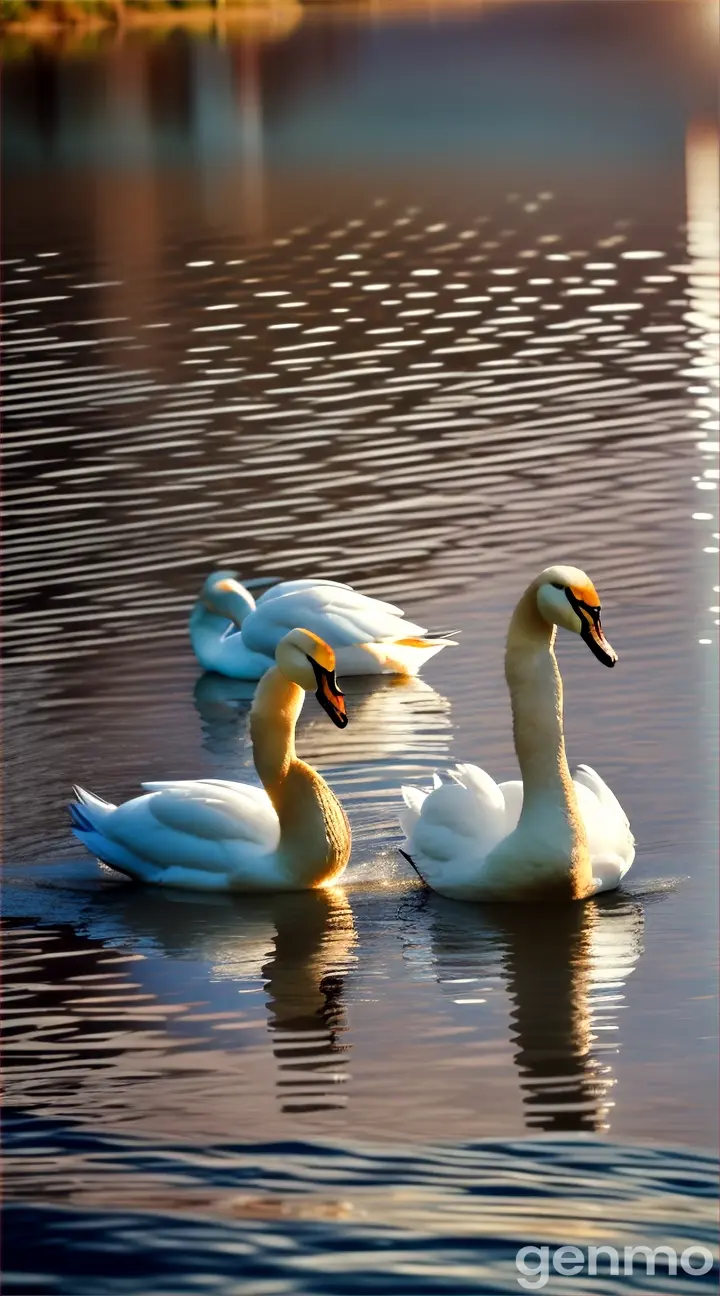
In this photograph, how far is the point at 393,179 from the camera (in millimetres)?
31625

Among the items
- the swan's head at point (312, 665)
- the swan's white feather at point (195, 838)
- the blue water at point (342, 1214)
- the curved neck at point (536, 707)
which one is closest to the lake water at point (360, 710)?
the blue water at point (342, 1214)

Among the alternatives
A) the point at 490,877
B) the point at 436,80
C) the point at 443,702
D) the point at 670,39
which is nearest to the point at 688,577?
the point at 443,702

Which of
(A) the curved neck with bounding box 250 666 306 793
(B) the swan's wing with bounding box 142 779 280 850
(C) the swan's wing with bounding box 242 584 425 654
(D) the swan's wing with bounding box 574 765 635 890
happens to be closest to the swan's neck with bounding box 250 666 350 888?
(A) the curved neck with bounding box 250 666 306 793

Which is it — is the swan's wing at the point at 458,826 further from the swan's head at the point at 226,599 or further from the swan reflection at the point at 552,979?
the swan's head at the point at 226,599

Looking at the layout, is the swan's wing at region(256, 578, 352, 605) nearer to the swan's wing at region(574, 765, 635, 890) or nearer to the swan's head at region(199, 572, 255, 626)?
the swan's head at region(199, 572, 255, 626)

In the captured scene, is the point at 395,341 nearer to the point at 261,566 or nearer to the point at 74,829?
the point at 261,566

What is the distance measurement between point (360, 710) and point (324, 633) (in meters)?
0.51

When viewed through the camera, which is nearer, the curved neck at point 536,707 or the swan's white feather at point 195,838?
the curved neck at point 536,707

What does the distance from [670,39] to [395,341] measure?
4823 centimetres

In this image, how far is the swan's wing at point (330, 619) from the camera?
11.3m

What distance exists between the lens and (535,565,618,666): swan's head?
8164 mm

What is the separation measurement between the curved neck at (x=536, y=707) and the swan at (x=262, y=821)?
68 centimetres

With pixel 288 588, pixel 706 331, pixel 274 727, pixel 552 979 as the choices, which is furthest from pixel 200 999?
pixel 706 331

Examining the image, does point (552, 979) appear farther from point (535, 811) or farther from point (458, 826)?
point (458, 826)
